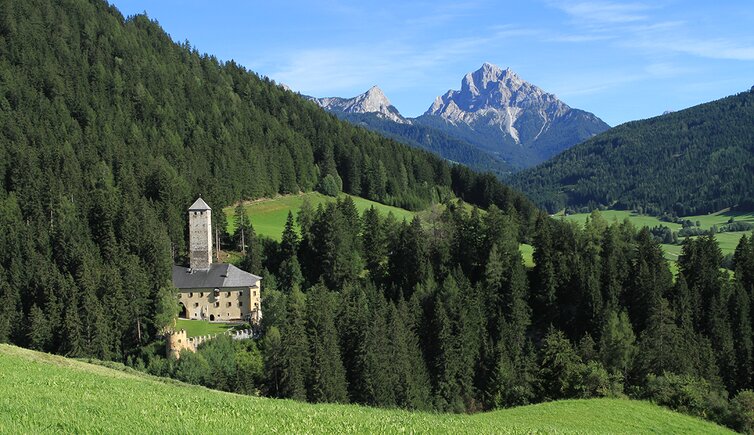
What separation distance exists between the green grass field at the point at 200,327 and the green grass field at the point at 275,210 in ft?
81.2

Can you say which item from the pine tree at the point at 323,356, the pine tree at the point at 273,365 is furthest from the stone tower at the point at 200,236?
the pine tree at the point at 273,365

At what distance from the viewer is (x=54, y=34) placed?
516ft

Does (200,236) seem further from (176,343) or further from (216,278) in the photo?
(176,343)

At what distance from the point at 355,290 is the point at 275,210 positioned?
171ft

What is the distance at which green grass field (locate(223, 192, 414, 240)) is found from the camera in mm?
113750

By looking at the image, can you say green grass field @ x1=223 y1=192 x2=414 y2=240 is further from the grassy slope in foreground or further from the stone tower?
the grassy slope in foreground

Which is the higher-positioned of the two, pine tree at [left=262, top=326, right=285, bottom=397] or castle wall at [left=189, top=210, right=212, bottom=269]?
castle wall at [left=189, top=210, right=212, bottom=269]

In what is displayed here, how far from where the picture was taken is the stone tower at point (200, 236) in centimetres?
9225

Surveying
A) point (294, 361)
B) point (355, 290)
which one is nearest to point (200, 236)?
point (355, 290)

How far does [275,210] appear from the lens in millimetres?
129750

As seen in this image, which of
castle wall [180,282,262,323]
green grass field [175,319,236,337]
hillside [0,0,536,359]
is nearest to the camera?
green grass field [175,319,236,337]

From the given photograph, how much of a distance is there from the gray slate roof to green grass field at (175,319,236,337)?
200 inches

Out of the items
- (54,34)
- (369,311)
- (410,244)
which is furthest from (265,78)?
(369,311)

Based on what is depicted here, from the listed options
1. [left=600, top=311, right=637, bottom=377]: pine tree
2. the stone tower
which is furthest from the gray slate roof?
[left=600, top=311, right=637, bottom=377]: pine tree
